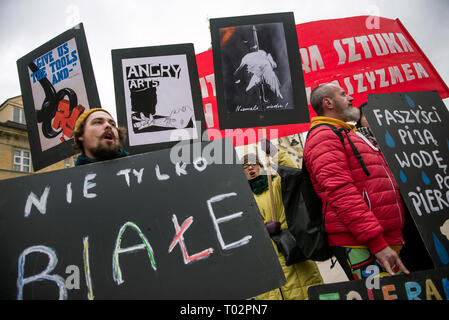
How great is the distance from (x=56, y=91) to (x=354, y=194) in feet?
8.28

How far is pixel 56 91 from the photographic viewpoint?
2.30 m

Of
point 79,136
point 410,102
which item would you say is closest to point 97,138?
point 79,136

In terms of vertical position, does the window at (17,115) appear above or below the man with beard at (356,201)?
above

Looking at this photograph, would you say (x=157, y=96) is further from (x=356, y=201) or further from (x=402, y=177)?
(x=402, y=177)

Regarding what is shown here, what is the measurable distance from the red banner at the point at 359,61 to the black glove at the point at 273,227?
1125 millimetres

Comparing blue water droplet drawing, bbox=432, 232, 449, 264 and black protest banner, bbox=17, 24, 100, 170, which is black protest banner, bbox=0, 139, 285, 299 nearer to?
blue water droplet drawing, bbox=432, 232, 449, 264

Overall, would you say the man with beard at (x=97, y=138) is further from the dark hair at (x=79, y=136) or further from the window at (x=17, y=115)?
the window at (x=17, y=115)

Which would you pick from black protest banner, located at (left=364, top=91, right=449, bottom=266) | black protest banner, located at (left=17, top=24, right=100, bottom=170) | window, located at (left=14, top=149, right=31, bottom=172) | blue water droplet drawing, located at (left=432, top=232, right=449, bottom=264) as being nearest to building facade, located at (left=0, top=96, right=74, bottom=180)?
window, located at (left=14, top=149, right=31, bottom=172)

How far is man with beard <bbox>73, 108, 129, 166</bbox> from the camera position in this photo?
1528mm

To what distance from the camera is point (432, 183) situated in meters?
1.55

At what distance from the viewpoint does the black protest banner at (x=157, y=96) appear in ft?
6.93

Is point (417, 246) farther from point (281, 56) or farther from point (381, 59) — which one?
point (381, 59)

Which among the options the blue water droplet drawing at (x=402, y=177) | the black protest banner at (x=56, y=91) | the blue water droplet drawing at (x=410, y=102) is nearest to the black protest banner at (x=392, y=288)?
the blue water droplet drawing at (x=402, y=177)
